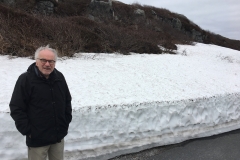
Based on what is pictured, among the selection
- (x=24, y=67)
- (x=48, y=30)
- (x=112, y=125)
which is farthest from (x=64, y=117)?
(x=48, y=30)

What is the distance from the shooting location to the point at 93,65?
26.3 ft

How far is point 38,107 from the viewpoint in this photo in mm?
2545

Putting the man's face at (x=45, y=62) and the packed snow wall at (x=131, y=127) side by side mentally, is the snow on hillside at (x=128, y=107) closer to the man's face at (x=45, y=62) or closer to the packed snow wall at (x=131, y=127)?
the packed snow wall at (x=131, y=127)

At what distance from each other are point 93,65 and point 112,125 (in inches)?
149

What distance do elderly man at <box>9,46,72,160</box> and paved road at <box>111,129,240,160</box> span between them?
80.0 inches

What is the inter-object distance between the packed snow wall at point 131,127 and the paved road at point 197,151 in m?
0.20

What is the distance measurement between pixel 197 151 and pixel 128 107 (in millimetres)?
1806

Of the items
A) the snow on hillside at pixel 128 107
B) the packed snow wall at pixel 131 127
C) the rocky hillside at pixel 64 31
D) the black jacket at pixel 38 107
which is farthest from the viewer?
the rocky hillside at pixel 64 31

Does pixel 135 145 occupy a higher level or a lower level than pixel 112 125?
lower

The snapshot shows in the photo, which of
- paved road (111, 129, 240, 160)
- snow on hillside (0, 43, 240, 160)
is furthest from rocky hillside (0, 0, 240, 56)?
paved road (111, 129, 240, 160)

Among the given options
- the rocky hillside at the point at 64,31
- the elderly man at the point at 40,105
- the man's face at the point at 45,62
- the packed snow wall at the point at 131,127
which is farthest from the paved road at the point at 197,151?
the rocky hillside at the point at 64,31

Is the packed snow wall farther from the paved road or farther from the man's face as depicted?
the man's face

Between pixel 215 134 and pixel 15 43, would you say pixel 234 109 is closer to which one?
pixel 215 134

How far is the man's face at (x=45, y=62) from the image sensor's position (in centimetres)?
258
